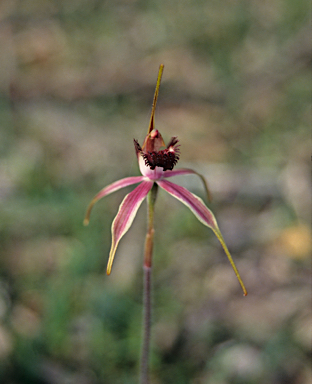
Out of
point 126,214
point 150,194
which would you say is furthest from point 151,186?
point 126,214

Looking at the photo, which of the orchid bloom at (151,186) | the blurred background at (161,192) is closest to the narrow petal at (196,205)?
the orchid bloom at (151,186)

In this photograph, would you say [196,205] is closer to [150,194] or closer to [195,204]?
[195,204]

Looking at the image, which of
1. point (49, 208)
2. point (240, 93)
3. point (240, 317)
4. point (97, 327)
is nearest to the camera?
point (97, 327)

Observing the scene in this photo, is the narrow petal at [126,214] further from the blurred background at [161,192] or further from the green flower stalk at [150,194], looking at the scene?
the blurred background at [161,192]

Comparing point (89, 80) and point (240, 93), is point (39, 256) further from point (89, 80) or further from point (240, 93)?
point (240, 93)

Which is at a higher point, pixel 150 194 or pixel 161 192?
pixel 161 192

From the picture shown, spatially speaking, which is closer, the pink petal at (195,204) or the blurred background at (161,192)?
the pink petal at (195,204)

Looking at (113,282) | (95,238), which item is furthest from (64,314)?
(95,238)

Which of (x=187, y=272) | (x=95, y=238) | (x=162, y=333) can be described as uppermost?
(x=95, y=238)
